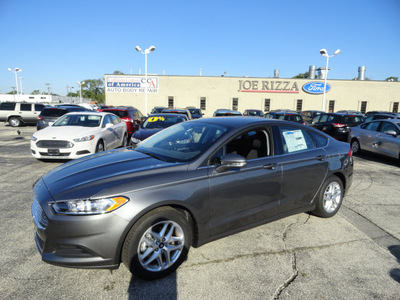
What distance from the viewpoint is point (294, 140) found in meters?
3.79

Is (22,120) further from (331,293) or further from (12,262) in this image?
(331,293)

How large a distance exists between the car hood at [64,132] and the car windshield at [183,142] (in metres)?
4.17

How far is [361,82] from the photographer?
3597 cm

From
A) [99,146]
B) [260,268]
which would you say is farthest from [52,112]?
[260,268]

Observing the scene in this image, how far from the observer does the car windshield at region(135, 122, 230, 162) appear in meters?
3.11

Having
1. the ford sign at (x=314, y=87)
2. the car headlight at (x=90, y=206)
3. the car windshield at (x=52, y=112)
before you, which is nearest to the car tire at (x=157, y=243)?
the car headlight at (x=90, y=206)

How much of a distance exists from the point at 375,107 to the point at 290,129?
132 feet

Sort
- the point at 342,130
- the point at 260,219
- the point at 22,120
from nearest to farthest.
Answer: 1. the point at 260,219
2. the point at 342,130
3. the point at 22,120

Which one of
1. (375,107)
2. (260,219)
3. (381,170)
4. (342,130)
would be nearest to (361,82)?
(375,107)

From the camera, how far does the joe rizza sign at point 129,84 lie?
35.0 metres

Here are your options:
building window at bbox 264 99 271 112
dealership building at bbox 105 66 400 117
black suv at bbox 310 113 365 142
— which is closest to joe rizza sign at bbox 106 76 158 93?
dealership building at bbox 105 66 400 117

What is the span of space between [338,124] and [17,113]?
2030 cm

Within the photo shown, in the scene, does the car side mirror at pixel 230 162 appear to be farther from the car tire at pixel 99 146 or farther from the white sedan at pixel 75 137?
the car tire at pixel 99 146

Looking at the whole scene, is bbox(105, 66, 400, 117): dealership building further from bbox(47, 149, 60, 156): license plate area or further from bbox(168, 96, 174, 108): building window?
bbox(47, 149, 60, 156): license plate area
